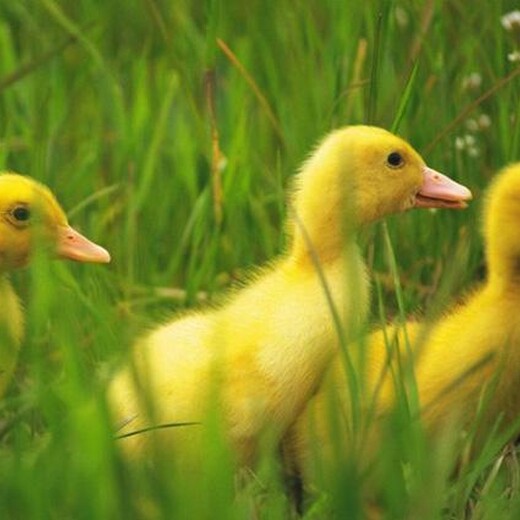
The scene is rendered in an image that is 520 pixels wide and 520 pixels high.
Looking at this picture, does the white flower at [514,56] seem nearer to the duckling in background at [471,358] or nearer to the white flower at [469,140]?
the white flower at [469,140]

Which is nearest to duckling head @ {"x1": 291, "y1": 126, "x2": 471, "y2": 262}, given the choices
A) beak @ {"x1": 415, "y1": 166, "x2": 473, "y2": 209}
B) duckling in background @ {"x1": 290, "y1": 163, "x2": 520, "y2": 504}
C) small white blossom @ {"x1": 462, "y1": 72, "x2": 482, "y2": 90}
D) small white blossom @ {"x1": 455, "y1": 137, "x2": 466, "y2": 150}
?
beak @ {"x1": 415, "y1": 166, "x2": 473, "y2": 209}

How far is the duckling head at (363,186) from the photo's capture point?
3.78 meters

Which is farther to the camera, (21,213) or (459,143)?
(459,143)

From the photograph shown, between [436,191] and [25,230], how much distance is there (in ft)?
2.56

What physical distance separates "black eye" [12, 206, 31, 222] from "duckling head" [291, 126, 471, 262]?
18.5 inches

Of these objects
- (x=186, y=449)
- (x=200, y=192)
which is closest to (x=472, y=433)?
(x=186, y=449)

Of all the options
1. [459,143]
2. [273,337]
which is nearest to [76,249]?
[273,337]

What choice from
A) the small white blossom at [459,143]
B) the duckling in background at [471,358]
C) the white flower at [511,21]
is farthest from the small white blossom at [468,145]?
the duckling in background at [471,358]

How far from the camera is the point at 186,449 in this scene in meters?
3.22

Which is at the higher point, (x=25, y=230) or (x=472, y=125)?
(x=472, y=125)

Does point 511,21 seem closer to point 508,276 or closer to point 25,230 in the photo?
point 508,276

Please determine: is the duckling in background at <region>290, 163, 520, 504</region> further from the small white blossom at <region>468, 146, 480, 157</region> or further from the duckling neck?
the small white blossom at <region>468, 146, 480, 157</region>

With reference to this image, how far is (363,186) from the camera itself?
3.88 meters

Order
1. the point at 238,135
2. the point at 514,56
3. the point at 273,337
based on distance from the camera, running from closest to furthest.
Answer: the point at 273,337 < the point at 514,56 < the point at 238,135
